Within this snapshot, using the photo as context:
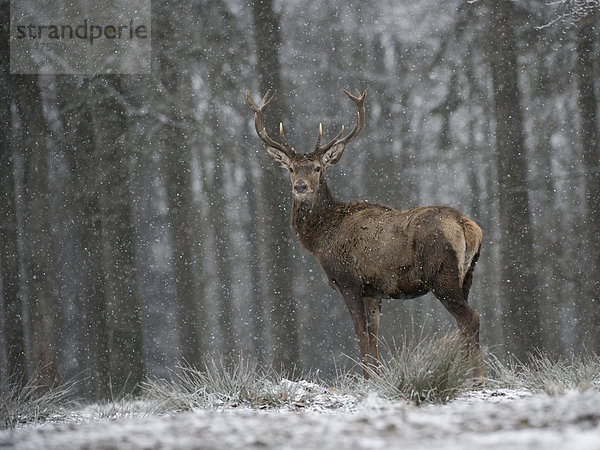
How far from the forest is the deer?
3.60 m

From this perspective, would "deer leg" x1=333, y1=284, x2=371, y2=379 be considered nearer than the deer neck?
Yes

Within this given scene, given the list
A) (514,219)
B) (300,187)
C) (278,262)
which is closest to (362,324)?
(300,187)

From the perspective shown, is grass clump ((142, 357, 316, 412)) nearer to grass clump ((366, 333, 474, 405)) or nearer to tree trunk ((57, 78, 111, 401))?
grass clump ((366, 333, 474, 405))

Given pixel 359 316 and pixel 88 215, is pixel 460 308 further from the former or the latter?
pixel 88 215

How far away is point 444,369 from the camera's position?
4.64m

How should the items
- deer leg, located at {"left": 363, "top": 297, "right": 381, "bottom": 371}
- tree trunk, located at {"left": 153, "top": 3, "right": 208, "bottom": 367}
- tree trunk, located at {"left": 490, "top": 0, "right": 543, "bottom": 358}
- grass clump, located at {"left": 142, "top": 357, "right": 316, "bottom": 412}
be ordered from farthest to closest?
tree trunk, located at {"left": 153, "top": 3, "right": 208, "bottom": 367} < tree trunk, located at {"left": 490, "top": 0, "right": 543, "bottom": 358} < deer leg, located at {"left": 363, "top": 297, "right": 381, "bottom": 371} < grass clump, located at {"left": 142, "top": 357, "right": 316, "bottom": 412}

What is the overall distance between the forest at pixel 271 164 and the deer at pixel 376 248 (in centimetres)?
360

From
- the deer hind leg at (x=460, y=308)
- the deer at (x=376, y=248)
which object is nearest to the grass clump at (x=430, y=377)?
the deer at (x=376, y=248)

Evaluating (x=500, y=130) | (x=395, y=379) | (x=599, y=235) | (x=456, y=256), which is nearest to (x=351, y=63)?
(x=500, y=130)

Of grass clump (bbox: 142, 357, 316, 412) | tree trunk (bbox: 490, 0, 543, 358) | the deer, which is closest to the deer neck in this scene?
the deer

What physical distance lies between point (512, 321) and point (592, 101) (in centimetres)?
359

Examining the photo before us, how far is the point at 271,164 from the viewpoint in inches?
427

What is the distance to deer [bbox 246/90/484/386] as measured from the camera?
19.4 ft

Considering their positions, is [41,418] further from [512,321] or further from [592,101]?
[592,101]
